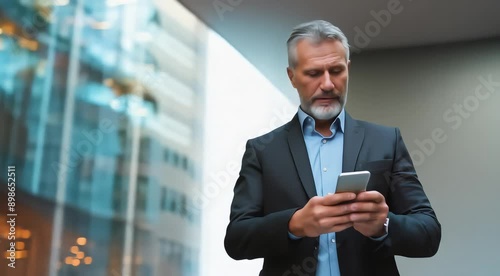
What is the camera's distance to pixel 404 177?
104 centimetres

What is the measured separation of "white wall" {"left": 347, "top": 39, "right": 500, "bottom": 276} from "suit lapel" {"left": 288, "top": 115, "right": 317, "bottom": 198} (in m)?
3.08

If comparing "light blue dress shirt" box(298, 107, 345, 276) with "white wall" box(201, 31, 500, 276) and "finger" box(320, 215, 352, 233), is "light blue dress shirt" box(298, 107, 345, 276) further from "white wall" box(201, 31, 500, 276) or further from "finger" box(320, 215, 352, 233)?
"white wall" box(201, 31, 500, 276)

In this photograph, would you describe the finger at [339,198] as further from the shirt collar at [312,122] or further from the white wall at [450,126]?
the white wall at [450,126]

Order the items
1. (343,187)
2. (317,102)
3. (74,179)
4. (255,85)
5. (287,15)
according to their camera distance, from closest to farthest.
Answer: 1. (343,187)
2. (317,102)
3. (74,179)
4. (287,15)
5. (255,85)

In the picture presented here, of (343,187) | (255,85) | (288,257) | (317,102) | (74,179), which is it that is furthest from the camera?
(255,85)

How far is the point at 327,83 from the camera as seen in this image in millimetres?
1081

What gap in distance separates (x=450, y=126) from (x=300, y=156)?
3318 mm

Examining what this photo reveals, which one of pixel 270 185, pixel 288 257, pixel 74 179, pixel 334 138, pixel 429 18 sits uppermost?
pixel 429 18

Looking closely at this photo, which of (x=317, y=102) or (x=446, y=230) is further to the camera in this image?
(x=446, y=230)

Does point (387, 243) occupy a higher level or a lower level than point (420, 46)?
lower

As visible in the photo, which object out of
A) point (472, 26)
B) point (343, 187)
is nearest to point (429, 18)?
point (472, 26)

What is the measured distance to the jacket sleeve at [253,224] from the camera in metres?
0.94

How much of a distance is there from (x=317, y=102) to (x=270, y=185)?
20 centimetres

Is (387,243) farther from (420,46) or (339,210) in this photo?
(420,46)
